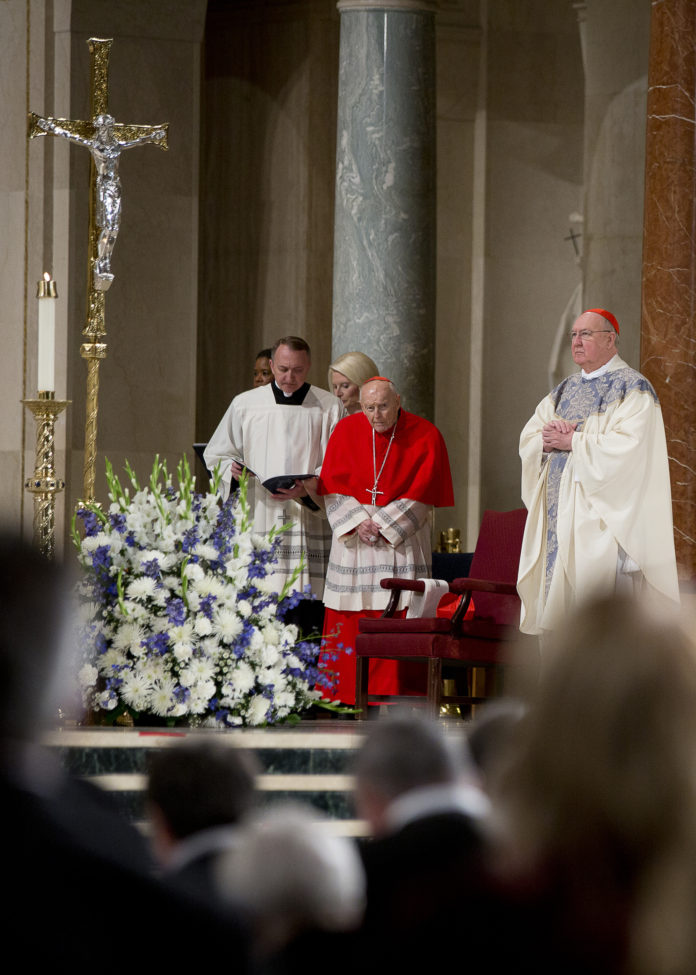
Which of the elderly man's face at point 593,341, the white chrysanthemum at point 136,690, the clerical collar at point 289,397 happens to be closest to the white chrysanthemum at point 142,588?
the white chrysanthemum at point 136,690

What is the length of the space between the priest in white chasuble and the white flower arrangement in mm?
2699

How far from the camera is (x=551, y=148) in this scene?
11227 millimetres

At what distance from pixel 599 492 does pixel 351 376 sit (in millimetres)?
2006

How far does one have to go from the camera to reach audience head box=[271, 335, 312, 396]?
7.62 meters

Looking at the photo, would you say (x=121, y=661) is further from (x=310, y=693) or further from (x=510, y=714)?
(x=510, y=714)

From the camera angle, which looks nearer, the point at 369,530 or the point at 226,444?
the point at 369,530

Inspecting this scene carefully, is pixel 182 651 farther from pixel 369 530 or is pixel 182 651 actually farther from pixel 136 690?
pixel 369 530

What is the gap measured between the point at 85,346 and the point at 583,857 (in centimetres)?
429

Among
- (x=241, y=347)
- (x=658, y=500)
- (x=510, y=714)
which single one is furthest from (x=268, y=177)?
(x=510, y=714)

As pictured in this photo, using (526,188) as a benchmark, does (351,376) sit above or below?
below

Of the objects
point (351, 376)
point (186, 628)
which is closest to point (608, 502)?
point (351, 376)

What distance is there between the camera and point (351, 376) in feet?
25.9

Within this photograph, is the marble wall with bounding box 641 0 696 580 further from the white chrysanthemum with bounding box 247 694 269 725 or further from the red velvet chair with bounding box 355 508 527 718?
the white chrysanthemum with bounding box 247 694 269 725

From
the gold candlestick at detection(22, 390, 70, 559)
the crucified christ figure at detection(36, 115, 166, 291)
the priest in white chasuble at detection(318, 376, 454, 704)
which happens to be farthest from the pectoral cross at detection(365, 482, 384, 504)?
the gold candlestick at detection(22, 390, 70, 559)
